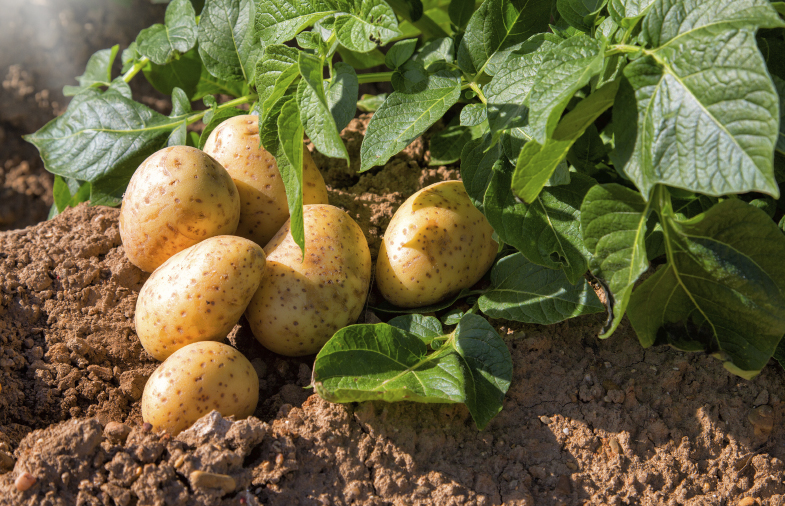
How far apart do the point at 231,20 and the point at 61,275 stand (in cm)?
91

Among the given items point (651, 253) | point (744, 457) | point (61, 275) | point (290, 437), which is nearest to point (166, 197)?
point (61, 275)

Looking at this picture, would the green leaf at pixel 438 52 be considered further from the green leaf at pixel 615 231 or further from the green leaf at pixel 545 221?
the green leaf at pixel 615 231

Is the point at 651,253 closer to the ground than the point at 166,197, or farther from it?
closer to the ground

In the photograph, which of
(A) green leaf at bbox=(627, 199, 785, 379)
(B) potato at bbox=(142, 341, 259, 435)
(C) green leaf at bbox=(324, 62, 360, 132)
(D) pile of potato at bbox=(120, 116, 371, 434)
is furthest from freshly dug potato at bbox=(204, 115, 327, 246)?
(A) green leaf at bbox=(627, 199, 785, 379)

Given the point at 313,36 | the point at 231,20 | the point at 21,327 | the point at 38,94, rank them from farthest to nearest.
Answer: the point at 38,94 → the point at 231,20 → the point at 21,327 → the point at 313,36

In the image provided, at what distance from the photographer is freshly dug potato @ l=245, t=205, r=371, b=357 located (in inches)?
59.9

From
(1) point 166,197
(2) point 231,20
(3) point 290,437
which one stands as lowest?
(3) point 290,437

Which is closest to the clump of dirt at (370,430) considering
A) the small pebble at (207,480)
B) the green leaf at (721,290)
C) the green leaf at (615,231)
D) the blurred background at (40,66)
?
the small pebble at (207,480)

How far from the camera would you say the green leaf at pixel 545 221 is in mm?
1416

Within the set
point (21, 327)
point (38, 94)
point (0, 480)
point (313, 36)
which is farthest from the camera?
point (38, 94)

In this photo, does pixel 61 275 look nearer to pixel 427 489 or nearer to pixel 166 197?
pixel 166 197

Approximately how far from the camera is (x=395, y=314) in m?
1.71

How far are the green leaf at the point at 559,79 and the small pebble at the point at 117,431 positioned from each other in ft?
3.38

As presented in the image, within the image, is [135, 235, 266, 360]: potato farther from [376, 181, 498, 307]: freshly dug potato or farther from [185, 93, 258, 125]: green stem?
[185, 93, 258, 125]: green stem
